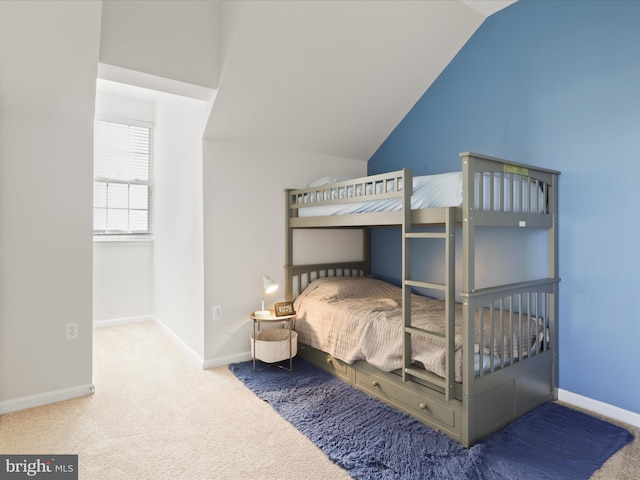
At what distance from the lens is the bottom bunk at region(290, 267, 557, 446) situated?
2.04 meters

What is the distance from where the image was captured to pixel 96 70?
2400mm

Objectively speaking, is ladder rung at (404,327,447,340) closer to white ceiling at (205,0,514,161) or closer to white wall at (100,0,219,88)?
white ceiling at (205,0,514,161)

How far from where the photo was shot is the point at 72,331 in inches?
103

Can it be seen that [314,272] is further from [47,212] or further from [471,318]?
[47,212]

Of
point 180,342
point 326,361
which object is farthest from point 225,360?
point 326,361

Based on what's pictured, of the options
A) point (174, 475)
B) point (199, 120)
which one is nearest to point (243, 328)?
point (174, 475)

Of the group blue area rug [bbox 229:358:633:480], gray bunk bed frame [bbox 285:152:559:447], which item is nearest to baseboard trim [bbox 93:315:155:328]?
blue area rug [bbox 229:358:633:480]

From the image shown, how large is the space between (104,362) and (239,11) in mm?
3001

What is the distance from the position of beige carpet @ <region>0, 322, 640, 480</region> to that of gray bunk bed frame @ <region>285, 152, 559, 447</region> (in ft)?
1.82

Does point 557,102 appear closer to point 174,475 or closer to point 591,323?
point 591,323

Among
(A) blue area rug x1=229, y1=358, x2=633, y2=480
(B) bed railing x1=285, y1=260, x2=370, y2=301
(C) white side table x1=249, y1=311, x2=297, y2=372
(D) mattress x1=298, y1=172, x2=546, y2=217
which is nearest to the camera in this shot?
(A) blue area rug x1=229, y1=358, x2=633, y2=480

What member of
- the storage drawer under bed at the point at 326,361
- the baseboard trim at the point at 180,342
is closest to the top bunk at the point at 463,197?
the storage drawer under bed at the point at 326,361

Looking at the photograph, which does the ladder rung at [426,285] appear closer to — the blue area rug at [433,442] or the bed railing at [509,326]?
the bed railing at [509,326]

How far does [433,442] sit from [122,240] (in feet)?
13.2
